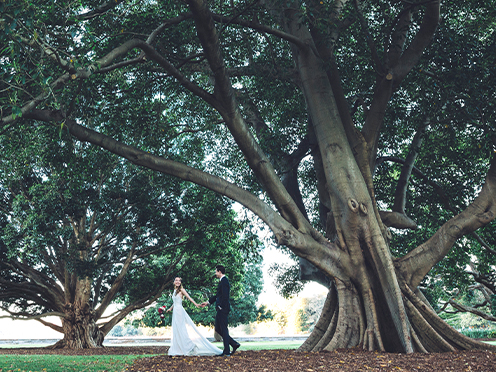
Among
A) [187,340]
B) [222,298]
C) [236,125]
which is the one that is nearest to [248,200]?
[236,125]

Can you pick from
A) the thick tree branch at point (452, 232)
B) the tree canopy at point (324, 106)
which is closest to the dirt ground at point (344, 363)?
the tree canopy at point (324, 106)

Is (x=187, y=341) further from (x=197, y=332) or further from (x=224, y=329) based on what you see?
(x=224, y=329)

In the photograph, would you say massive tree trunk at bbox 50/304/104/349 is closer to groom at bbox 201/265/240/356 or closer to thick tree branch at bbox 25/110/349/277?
groom at bbox 201/265/240/356

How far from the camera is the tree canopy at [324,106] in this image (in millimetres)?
7023

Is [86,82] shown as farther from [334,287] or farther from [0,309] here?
[0,309]

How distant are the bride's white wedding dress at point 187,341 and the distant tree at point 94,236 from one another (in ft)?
17.0

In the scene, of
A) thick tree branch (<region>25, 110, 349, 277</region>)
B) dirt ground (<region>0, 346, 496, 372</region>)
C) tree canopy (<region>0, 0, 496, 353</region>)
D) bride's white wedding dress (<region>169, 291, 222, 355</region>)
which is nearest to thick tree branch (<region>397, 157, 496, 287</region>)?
tree canopy (<region>0, 0, 496, 353</region>)

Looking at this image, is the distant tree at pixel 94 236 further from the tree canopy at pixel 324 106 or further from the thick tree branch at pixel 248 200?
the thick tree branch at pixel 248 200

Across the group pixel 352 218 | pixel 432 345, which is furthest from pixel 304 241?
pixel 432 345

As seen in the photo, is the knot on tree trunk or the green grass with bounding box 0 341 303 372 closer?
the green grass with bounding box 0 341 303 372

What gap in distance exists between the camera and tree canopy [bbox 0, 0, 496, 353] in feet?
23.0

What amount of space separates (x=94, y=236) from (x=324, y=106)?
12146 millimetres

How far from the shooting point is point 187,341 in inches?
300

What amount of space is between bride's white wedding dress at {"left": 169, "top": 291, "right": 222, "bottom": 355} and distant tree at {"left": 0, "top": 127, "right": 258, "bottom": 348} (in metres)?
5.18
